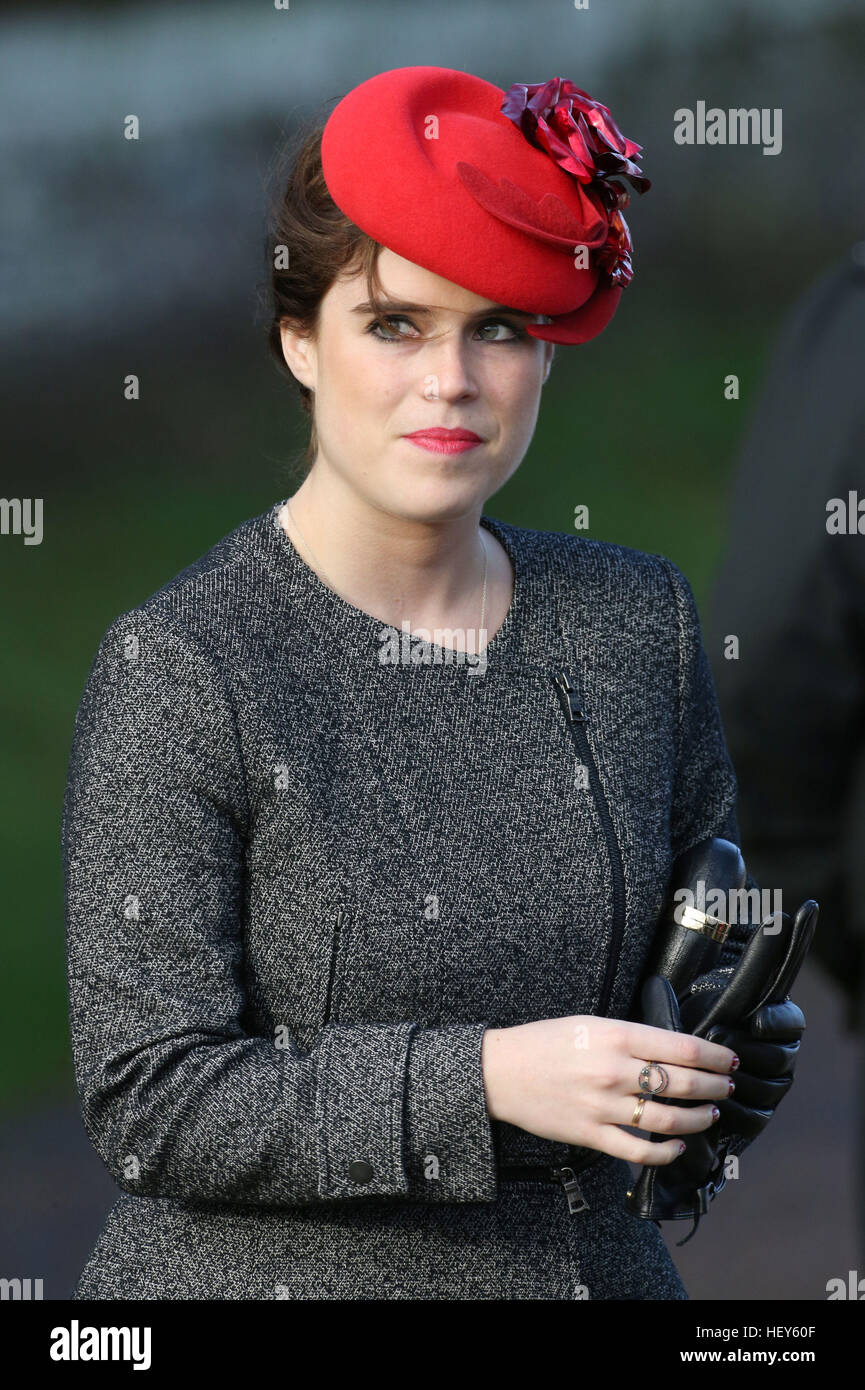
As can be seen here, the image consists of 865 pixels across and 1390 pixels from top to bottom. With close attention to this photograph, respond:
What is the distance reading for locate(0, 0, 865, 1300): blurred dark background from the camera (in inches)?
93.8

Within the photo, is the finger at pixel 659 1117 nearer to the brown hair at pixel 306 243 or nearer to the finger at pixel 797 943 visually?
the finger at pixel 797 943

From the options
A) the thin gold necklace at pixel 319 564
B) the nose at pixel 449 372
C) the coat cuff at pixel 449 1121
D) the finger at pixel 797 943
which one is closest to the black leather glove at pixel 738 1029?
the finger at pixel 797 943

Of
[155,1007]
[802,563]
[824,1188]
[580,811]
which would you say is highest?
[802,563]

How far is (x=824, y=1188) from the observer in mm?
2592

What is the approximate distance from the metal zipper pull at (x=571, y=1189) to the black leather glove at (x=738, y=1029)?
2.0 inches

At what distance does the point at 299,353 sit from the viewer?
1.34 meters

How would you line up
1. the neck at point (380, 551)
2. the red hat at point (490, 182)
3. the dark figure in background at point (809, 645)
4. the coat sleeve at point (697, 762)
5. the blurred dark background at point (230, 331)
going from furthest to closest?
the blurred dark background at point (230, 331) → the dark figure in background at point (809, 645) → the coat sleeve at point (697, 762) → the neck at point (380, 551) → the red hat at point (490, 182)

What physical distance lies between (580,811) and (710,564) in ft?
4.47

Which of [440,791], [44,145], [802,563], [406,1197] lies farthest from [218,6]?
[406,1197]

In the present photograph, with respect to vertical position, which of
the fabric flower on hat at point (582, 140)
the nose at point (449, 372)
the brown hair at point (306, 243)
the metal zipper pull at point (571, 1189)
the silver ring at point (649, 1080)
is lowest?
the metal zipper pull at point (571, 1189)

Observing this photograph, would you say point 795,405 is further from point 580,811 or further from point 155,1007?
point 155,1007

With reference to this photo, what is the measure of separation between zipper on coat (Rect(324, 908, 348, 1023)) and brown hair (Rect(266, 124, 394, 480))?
1.41 feet

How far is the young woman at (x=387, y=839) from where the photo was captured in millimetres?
1149

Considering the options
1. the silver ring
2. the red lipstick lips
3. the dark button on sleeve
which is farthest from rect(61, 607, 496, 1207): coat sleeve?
the red lipstick lips
